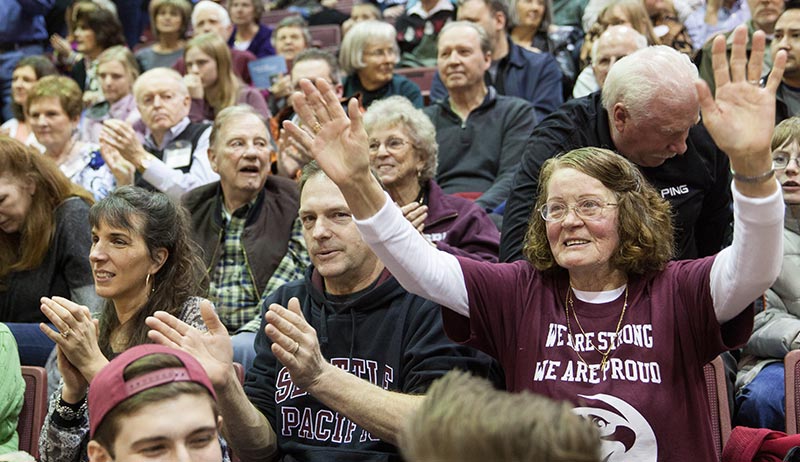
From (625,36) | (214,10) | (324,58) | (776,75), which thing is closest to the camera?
(776,75)

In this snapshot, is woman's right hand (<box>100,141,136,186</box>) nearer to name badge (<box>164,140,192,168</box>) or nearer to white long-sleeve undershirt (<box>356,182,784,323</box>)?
name badge (<box>164,140,192,168</box>)

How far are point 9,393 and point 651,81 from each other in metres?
2.13

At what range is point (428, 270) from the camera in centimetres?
252

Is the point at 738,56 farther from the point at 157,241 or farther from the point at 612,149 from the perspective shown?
the point at 157,241

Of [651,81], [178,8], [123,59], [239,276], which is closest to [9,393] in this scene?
[239,276]

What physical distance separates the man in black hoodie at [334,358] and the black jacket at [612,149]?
49 cm

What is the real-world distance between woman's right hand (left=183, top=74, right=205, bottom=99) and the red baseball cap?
436 centimetres

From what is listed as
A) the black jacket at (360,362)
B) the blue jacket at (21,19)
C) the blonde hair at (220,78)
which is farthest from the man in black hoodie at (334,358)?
the blue jacket at (21,19)

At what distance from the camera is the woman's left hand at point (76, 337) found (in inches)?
106

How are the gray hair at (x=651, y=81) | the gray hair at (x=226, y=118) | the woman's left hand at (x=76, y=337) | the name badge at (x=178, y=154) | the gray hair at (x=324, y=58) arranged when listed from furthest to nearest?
the gray hair at (x=324, y=58) → the name badge at (x=178, y=154) → the gray hair at (x=226, y=118) → the gray hair at (x=651, y=81) → the woman's left hand at (x=76, y=337)

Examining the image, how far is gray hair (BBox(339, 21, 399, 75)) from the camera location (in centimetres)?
611

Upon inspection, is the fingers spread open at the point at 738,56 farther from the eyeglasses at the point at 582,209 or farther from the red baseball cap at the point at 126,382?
the red baseball cap at the point at 126,382

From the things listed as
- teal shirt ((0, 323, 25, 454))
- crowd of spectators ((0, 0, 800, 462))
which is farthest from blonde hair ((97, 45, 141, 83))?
teal shirt ((0, 323, 25, 454))

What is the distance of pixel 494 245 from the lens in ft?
12.8
